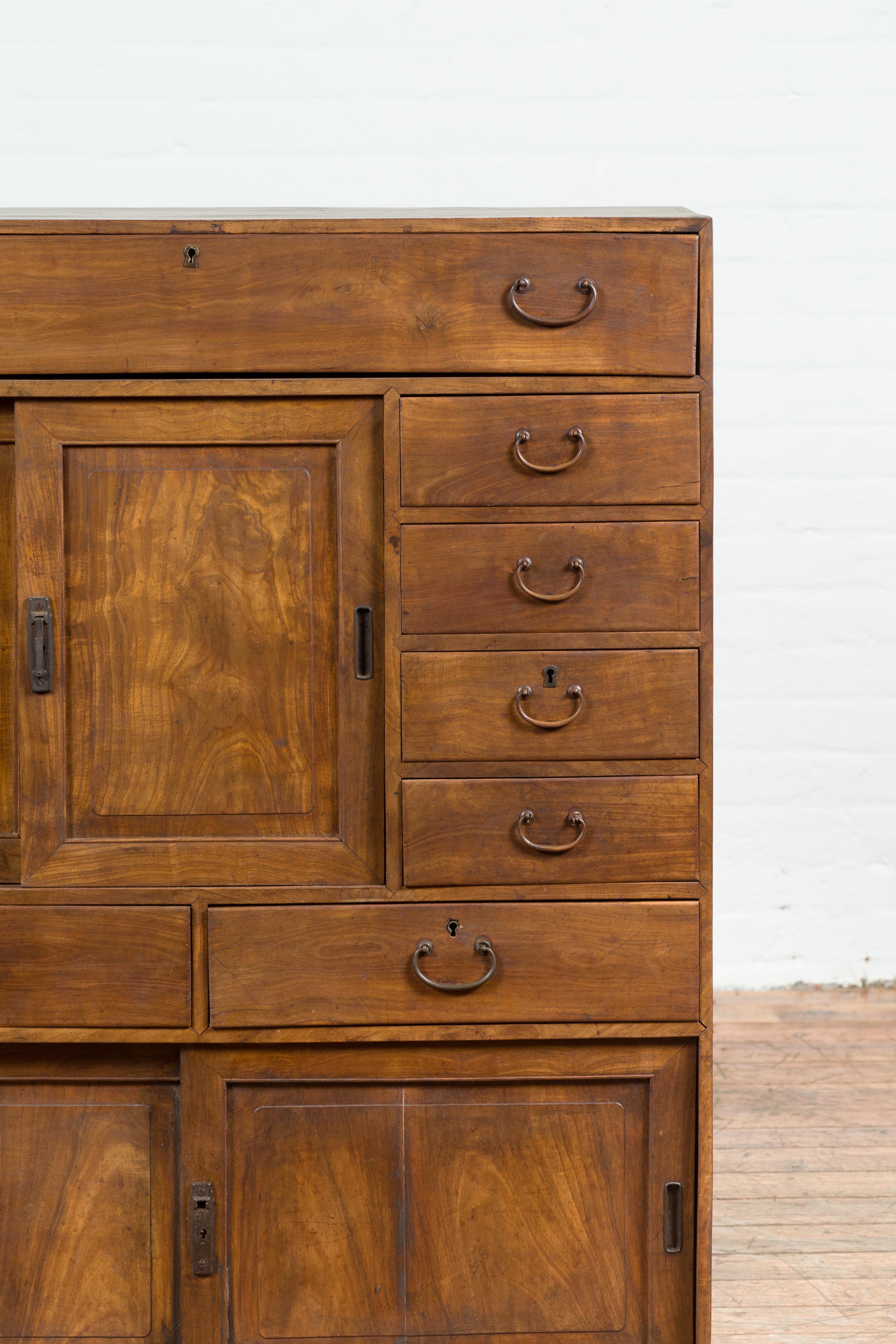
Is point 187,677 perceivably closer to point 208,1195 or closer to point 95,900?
point 95,900

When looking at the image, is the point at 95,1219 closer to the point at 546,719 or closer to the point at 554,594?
the point at 546,719

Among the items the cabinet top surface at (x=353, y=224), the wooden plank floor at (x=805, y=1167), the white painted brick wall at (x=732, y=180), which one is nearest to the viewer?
the cabinet top surface at (x=353, y=224)

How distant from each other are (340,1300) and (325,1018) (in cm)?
42

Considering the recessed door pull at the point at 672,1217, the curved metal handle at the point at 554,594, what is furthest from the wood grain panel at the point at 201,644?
the recessed door pull at the point at 672,1217

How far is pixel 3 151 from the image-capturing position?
2744mm

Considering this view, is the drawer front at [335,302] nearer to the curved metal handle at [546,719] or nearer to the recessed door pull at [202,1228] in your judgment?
the curved metal handle at [546,719]

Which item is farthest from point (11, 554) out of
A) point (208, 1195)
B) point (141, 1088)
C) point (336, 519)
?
point (208, 1195)

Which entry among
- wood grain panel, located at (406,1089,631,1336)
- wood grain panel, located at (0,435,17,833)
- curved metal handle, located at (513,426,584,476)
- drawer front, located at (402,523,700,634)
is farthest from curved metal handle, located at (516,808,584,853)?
wood grain panel, located at (0,435,17,833)

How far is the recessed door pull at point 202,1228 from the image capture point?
153cm

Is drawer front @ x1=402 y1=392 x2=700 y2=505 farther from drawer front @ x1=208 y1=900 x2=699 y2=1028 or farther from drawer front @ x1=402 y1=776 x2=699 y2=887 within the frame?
drawer front @ x1=208 y1=900 x2=699 y2=1028

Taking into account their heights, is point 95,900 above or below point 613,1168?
above

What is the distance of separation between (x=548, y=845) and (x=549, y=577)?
0.39m

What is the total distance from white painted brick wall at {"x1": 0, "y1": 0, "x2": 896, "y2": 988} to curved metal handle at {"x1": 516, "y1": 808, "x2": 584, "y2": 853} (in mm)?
1535

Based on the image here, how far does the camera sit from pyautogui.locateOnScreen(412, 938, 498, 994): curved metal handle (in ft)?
5.00
